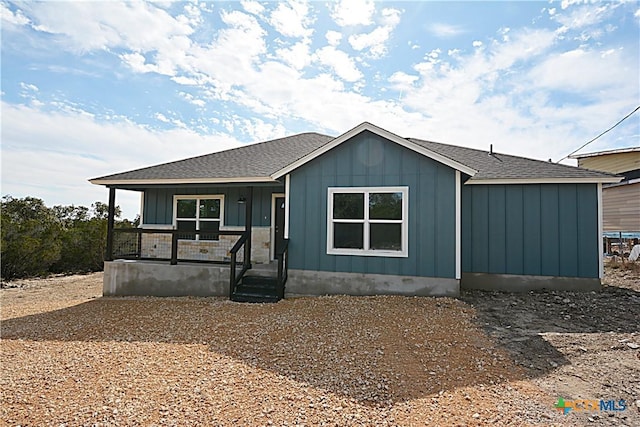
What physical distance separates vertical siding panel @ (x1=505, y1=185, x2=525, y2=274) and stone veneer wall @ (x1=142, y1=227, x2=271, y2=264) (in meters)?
6.39

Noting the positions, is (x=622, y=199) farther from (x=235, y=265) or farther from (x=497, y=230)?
(x=235, y=265)

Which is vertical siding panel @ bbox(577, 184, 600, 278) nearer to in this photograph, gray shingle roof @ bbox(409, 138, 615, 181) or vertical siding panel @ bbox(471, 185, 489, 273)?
gray shingle roof @ bbox(409, 138, 615, 181)

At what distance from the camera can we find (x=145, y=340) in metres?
5.28

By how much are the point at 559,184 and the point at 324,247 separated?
19.1 ft

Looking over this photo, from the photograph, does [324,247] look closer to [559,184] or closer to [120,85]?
[559,184]

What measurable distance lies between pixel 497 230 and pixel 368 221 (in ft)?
11.5

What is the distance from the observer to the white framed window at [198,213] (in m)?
10.8

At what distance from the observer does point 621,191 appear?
51.6 ft

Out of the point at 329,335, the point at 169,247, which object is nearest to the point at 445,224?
the point at 329,335

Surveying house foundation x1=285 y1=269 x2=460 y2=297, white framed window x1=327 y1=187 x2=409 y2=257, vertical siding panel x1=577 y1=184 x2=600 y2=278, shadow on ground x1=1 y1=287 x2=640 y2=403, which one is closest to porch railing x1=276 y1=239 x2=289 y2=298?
house foundation x1=285 y1=269 x2=460 y2=297

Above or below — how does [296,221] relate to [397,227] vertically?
above

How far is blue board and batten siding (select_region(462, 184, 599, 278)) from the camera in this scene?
26.7 ft

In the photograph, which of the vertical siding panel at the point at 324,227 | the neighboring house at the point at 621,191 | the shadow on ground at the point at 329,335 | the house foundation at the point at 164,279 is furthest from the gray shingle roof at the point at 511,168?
the neighboring house at the point at 621,191

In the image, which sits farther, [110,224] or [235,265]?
[110,224]
